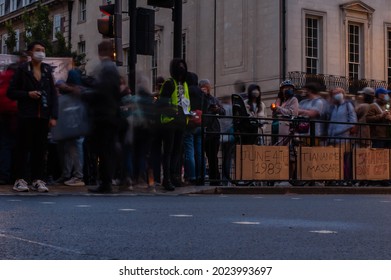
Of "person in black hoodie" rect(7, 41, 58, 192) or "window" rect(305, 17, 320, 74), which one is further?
"window" rect(305, 17, 320, 74)

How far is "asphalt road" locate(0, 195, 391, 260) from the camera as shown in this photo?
4.46 meters

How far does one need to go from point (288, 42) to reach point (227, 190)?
68.3 feet

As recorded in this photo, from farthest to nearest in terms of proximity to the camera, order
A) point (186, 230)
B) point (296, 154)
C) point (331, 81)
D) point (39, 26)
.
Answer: point (39, 26), point (331, 81), point (296, 154), point (186, 230)

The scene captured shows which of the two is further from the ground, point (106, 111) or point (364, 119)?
point (364, 119)

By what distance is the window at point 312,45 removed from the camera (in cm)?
3297

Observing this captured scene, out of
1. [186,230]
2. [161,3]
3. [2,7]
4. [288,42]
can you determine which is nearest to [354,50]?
[288,42]

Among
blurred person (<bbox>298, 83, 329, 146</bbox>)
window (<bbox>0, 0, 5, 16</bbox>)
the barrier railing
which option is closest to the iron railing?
blurred person (<bbox>298, 83, 329, 146</bbox>)

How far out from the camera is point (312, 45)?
33.2 m

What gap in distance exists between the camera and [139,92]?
11062 mm

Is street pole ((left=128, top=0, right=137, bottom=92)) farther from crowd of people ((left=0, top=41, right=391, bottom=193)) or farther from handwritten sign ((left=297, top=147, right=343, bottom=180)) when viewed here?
handwritten sign ((left=297, top=147, right=343, bottom=180))

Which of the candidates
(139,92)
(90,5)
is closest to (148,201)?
(139,92)

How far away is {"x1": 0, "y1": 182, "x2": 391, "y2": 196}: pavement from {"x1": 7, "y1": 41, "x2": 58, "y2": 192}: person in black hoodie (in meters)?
0.29

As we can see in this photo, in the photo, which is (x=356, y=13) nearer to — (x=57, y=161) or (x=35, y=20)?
(x=35, y=20)

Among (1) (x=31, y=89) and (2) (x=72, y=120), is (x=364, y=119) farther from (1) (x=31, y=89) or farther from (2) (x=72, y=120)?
(1) (x=31, y=89)
